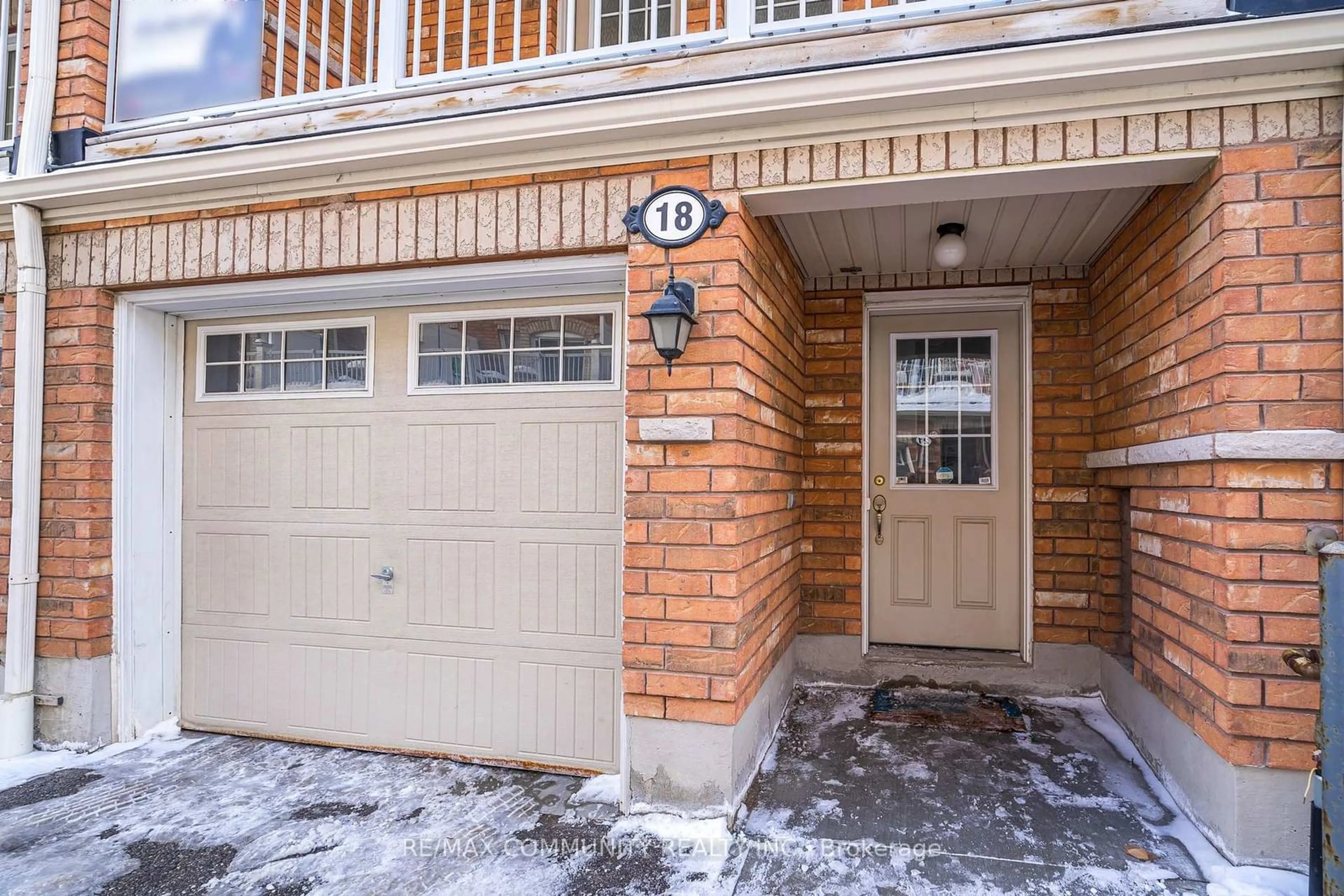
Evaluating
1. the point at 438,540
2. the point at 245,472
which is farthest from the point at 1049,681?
the point at 245,472

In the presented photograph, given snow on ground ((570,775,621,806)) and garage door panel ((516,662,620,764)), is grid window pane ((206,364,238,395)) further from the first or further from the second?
snow on ground ((570,775,621,806))

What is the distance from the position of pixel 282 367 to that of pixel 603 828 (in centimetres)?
268

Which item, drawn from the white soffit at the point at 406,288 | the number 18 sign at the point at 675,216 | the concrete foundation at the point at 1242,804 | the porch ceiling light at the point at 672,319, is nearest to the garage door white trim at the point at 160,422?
the white soffit at the point at 406,288

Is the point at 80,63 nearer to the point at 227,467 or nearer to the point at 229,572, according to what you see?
the point at 227,467

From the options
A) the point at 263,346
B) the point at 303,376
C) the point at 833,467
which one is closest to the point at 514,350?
the point at 303,376

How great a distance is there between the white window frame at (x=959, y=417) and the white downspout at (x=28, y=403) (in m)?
4.48

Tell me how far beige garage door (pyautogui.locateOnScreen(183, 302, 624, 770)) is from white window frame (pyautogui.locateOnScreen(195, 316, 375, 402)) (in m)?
0.01

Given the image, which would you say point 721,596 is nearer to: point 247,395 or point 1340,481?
point 1340,481

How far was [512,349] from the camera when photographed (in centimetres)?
332

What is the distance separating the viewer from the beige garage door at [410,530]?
3188 millimetres

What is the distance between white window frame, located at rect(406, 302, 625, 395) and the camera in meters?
3.17

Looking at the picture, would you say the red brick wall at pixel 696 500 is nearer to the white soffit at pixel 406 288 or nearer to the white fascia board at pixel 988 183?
the white fascia board at pixel 988 183

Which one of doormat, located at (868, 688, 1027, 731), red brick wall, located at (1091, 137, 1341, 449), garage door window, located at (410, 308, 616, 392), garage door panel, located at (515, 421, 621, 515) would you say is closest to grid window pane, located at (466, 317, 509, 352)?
garage door window, located at (410, 308, 616, 392)

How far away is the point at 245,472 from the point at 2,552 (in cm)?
118
